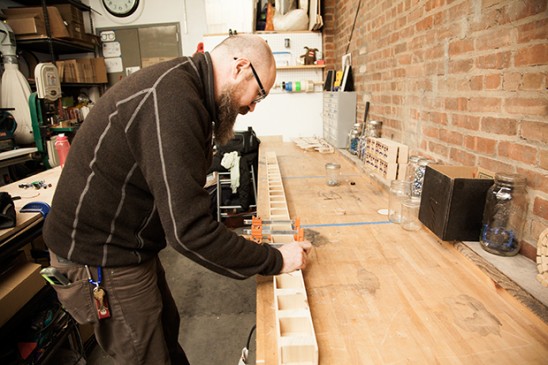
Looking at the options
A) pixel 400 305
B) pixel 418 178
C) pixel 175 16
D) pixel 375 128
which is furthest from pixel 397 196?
pixel 175 16

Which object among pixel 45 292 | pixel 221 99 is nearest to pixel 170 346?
pixel 45 292

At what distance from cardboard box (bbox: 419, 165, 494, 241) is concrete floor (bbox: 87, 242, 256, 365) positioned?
1266mm

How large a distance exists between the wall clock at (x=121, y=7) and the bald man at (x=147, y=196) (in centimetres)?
464

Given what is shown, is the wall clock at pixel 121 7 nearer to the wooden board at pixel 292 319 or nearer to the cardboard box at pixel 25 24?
the cardboard box at pixel 25 24

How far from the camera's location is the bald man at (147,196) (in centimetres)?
81

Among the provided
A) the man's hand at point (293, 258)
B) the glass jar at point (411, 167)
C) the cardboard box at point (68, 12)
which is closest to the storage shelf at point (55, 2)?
the cardboard box at point (68, 12)

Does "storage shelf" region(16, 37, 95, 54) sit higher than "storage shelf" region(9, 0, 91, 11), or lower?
lower

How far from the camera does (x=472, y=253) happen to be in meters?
1.09

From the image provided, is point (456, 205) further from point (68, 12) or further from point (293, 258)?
point (68, 12)

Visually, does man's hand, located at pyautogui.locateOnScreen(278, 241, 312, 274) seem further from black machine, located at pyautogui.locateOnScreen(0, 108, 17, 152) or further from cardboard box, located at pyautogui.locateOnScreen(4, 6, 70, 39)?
cardboard box, located at pyautogui.locateOnScreen(4, 6, 70, 39)

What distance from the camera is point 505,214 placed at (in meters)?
1.12

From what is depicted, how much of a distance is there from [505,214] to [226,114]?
1.01m

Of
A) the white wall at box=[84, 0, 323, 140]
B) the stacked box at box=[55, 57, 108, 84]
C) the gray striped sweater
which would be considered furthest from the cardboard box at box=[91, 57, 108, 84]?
the gray striped sweater

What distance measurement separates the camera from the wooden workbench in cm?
74
